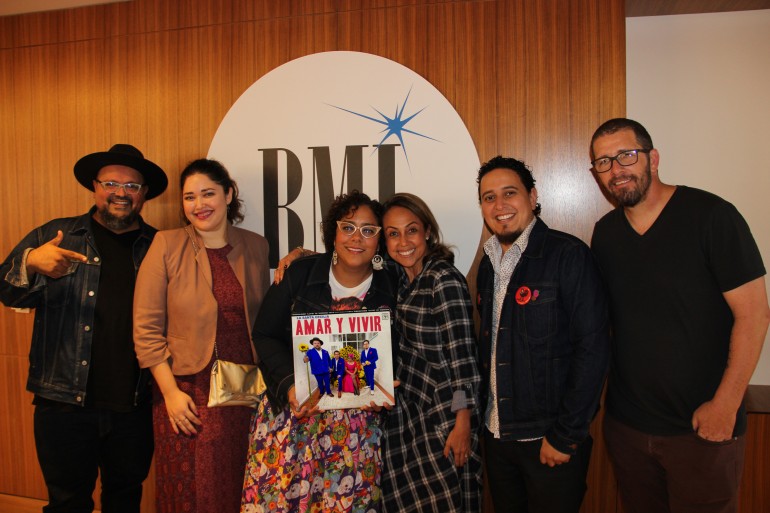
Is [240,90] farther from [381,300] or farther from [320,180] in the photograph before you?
[381,300]

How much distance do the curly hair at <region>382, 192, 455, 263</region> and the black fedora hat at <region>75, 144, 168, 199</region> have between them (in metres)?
1.31

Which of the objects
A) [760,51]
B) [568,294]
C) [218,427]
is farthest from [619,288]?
[760,51]

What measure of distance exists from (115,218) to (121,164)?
0.97ft

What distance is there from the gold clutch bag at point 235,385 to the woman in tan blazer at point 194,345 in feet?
0.21

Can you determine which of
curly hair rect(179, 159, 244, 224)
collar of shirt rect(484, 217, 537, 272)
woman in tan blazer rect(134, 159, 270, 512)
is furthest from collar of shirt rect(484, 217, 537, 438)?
curly hair rect(179, 159, 244, 224)

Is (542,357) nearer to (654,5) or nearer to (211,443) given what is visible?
(211,443)

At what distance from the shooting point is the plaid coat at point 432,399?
1912 millimetres

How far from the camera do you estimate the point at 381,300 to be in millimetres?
2078

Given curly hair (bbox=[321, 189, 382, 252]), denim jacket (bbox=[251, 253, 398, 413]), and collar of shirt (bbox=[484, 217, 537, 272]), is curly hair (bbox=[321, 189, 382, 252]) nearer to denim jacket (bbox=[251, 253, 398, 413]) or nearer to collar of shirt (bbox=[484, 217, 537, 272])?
denim jacket (bbox=[251, 253, 398, 413])

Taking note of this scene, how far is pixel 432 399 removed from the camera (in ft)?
6.38

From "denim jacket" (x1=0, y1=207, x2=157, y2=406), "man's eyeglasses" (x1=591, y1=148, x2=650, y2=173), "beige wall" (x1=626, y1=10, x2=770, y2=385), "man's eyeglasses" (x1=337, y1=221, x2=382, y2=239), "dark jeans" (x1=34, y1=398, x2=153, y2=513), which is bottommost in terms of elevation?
"dark jeans" (x1=34, y1=398, x2=153, y2=513)

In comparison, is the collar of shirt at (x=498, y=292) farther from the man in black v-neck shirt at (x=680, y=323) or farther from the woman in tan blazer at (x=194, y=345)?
the woman in tan blazer at (x=194, y=345)

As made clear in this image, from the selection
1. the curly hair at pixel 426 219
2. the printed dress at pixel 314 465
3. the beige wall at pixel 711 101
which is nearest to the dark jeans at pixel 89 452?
the printed dress at pixel 314 465

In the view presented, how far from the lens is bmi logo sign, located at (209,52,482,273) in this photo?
8.74ft
